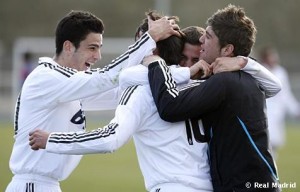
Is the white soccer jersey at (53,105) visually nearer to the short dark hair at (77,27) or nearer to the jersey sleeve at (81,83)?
the jersey sleeve at (81,83)

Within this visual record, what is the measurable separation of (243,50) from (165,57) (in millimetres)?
538

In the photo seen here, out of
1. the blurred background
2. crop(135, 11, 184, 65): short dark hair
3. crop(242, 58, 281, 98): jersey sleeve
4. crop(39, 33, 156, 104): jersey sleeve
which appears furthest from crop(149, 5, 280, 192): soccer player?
the blurred background

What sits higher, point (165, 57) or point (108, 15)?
point (108, 15)

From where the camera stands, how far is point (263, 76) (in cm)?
549

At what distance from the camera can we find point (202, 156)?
5.23 metres

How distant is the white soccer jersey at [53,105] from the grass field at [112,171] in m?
5.96

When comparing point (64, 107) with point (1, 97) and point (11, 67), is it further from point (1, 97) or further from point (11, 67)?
point (11, 67)

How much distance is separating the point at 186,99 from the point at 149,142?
40 centimetres

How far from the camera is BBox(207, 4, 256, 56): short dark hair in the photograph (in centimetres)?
528

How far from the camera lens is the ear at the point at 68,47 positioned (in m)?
6.45

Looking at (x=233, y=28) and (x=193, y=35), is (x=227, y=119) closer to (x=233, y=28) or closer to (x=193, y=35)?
(x=233, y=28)

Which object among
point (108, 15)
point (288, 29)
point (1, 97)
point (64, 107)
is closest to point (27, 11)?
point (108, 15)

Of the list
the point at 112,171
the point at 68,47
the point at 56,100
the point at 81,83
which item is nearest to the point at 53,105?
the point at 56,100

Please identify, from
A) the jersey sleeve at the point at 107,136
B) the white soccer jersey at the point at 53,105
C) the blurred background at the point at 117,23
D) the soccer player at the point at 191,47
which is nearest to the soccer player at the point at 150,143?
the jersey sleeve at the point at 107,136
